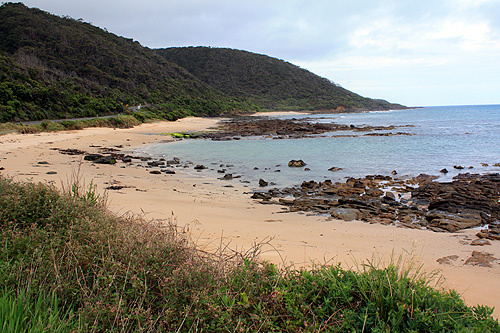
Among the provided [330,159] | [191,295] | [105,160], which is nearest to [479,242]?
[191,295]

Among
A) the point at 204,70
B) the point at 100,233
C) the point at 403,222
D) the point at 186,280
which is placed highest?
the point at 204,70

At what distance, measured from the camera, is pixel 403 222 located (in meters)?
8.08

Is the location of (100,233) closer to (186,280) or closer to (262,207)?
(186,280)

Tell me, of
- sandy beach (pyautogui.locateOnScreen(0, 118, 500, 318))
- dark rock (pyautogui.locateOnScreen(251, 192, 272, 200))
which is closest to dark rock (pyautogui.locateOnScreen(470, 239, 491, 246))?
sandy beach (pyautogui.locateOnScreen(0, 118, 500, 318))

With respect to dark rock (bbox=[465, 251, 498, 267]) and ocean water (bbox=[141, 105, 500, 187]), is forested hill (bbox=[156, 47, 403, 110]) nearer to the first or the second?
ocean water (bbox=[141, 105, 500, 187])

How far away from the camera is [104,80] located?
53.5m

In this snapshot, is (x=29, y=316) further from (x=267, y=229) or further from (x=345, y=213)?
(x=345, y=213)

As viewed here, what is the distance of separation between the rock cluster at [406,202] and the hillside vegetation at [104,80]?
24508 mm

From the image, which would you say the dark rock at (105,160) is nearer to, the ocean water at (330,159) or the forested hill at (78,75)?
the ocean water at (330,159)

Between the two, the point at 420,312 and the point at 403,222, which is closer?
the point at 420,312

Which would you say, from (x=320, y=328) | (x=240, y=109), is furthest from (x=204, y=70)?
(x=320, y=328)

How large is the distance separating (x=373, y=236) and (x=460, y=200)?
4.63 metres

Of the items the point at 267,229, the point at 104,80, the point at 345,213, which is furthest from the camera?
the point at 104,80

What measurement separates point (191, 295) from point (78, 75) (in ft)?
182
